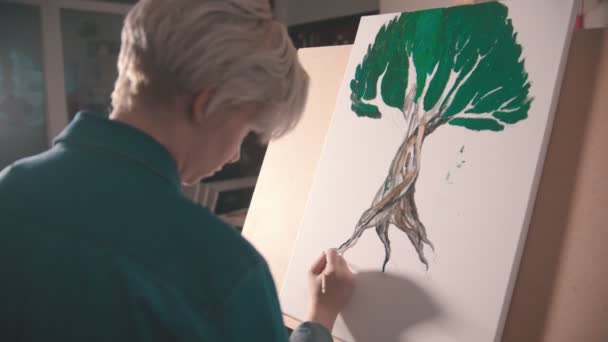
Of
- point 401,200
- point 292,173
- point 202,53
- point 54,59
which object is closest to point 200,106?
point 202,53

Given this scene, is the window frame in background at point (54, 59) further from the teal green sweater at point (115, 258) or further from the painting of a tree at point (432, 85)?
the teal green sweater at point (115, 258)

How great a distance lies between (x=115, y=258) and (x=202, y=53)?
266 millimetres

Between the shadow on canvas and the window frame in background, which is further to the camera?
the window frame in background

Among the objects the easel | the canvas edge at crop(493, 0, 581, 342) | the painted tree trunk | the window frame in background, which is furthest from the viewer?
the window frame in background

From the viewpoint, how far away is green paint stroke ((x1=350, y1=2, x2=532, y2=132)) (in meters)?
0.90

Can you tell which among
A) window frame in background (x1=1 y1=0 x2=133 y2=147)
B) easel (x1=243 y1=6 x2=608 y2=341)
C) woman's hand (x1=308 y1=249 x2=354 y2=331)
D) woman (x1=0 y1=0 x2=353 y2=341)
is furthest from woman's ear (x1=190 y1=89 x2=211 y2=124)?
window frame in background (x1=1 y1=0 x2=133 y2=147)

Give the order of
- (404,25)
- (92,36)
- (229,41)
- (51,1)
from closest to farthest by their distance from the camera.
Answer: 1. (229,41)
2. (404,25)
3. (51,1)
4. (92,36)

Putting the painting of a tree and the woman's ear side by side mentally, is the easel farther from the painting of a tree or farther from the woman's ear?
the woman's ear

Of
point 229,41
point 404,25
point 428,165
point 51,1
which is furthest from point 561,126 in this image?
point 51,1

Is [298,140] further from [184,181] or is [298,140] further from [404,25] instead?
[184,181]

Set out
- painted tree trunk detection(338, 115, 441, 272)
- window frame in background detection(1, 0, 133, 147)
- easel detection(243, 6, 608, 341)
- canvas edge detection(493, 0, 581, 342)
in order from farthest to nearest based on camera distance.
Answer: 1. window frame in background detection(1, 0, 133, 147)
2. easel detection(243, 6, 608, 341)
3. painted tree trunk detection(338, 115, 441, 272)
4. canvas edge detection(493, 0, 581, 342)

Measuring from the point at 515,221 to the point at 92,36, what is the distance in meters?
2.57

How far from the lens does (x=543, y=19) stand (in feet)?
2.88

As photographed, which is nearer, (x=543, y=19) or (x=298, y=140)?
(x=543, y=19)
